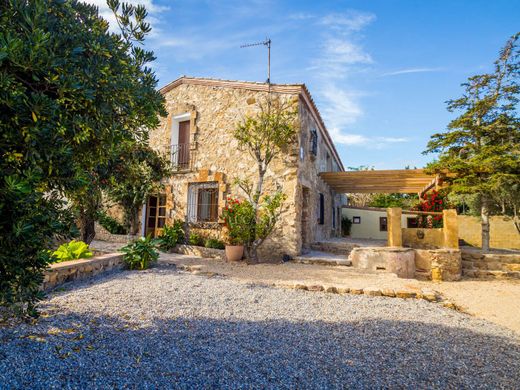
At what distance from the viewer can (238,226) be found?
25.0 feet

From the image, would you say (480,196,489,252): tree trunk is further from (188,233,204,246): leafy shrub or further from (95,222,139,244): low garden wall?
(95,222,139,244): low garden wall

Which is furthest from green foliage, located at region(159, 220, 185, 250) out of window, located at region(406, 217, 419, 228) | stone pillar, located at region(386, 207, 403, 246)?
window, located at region(406, 217, 419, 228)

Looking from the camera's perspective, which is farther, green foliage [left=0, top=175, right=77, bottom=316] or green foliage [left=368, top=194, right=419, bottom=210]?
green foliage [left=368, top=194, right=419, bottom=210]

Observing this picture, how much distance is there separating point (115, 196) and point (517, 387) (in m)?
11.4

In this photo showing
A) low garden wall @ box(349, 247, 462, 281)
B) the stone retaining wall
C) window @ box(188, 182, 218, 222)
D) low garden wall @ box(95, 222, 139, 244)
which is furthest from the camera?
low garden wall @ box(95, 222, 139, 244)

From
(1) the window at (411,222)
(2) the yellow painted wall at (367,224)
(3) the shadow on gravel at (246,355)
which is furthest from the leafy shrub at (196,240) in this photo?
(1) the window at (411,222)

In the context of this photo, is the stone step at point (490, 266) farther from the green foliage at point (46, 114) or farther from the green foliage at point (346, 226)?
the green foliage at point (46, 114)

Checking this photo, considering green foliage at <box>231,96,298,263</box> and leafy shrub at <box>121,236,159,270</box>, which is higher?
green foliage at <box>231,96,298,263</box>

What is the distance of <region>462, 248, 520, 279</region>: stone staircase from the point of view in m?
8.40

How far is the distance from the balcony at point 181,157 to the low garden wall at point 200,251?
2767mm

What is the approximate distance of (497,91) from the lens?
31.6ft

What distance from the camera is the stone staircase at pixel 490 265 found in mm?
8398

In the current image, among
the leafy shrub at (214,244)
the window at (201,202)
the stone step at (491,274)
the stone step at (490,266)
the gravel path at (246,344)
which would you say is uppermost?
the window at (201,202)

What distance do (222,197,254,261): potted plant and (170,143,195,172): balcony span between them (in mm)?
3119
